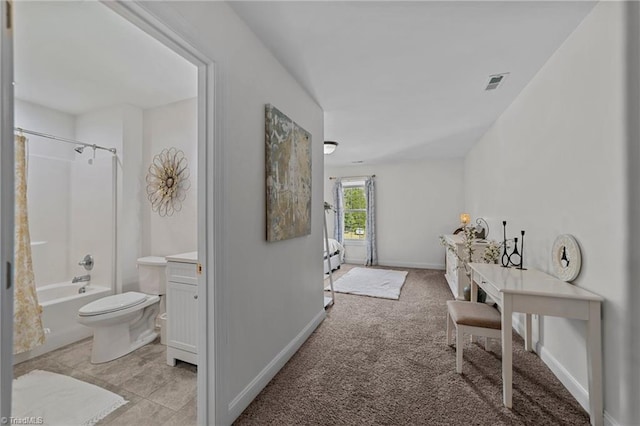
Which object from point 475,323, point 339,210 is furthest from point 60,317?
point 339,210

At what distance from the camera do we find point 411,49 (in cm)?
197

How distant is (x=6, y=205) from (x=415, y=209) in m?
6.03

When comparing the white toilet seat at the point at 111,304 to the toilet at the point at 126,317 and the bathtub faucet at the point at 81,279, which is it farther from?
the bathtub faucet at the point at 81,279

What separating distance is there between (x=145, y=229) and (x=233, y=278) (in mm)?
2137

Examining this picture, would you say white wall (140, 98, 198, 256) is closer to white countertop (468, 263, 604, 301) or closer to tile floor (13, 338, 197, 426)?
tile floor (13, 338, 197, 426)

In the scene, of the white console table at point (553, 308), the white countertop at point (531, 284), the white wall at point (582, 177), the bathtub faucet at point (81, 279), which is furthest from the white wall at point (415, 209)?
the bathtub faucet at point (81, 279)

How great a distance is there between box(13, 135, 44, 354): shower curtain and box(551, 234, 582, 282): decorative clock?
416cm

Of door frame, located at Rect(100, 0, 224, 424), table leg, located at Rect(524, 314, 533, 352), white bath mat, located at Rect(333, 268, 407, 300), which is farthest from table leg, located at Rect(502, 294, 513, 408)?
white bath mat, located at Rect(333, 268, 407, 300)

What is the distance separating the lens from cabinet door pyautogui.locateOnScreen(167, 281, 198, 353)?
2.07 m

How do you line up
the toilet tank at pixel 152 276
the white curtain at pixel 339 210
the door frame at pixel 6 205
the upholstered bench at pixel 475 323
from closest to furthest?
the door frame at pixel 6 205 → the upholstered bench at pixel 475 323 → the toilet tank at pixel 152 276 → the white curtain at pixel 339 210

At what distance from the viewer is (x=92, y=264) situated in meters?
3.02

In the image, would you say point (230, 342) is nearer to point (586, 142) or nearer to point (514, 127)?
point (586, 142)

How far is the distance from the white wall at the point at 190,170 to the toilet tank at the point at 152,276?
26 centimetres

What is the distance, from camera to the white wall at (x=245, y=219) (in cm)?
146
